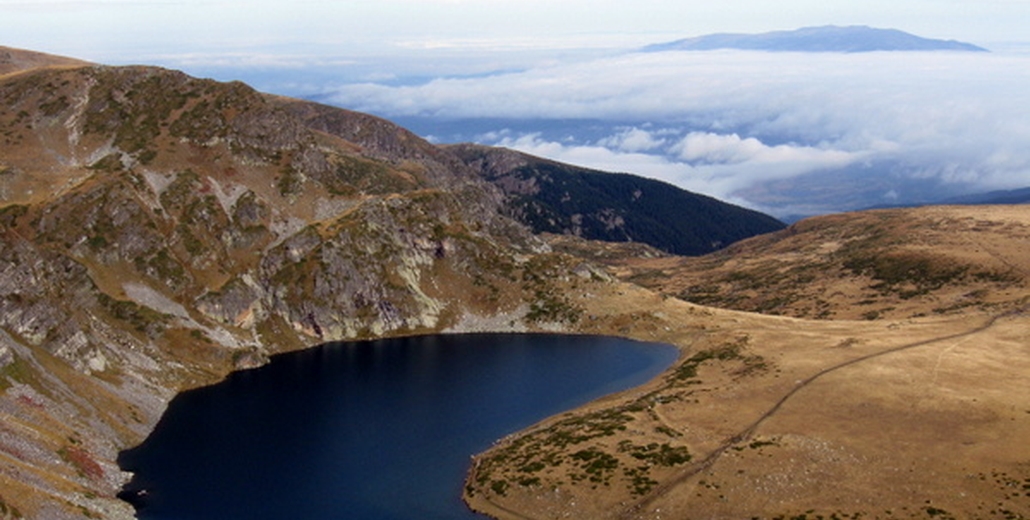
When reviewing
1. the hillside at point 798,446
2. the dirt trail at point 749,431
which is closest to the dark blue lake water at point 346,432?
the hillside at point 798,446

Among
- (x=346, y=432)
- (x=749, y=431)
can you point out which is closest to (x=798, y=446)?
(x=749, y=431)

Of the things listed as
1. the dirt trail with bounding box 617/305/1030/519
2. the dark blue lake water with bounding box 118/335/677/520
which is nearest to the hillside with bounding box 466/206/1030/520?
the dirt trail with bounding box 617/305/1030/519

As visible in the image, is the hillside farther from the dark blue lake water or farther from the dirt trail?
the dark blue lake water

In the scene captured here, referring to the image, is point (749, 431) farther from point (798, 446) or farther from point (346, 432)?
point (346, 432)

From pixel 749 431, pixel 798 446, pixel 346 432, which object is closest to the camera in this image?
pixel 798 446

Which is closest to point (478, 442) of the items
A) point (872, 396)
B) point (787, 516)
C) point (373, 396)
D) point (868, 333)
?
point (373, 396)

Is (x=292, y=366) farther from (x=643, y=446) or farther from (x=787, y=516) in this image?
(x=787, y=516)

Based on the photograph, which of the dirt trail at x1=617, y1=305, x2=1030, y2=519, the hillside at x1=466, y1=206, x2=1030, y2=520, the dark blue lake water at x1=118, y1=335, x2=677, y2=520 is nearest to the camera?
the hillside at x1=466, y1=206, x2=1030, y2=520

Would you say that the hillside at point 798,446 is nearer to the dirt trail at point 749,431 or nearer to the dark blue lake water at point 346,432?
the dirt trail at point 749,431

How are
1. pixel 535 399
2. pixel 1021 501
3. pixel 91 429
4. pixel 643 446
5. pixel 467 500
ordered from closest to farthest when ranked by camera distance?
pixel 1021 501, pixel 467 500, pixel 643 446, pixel 91 429, pixel 535 399
